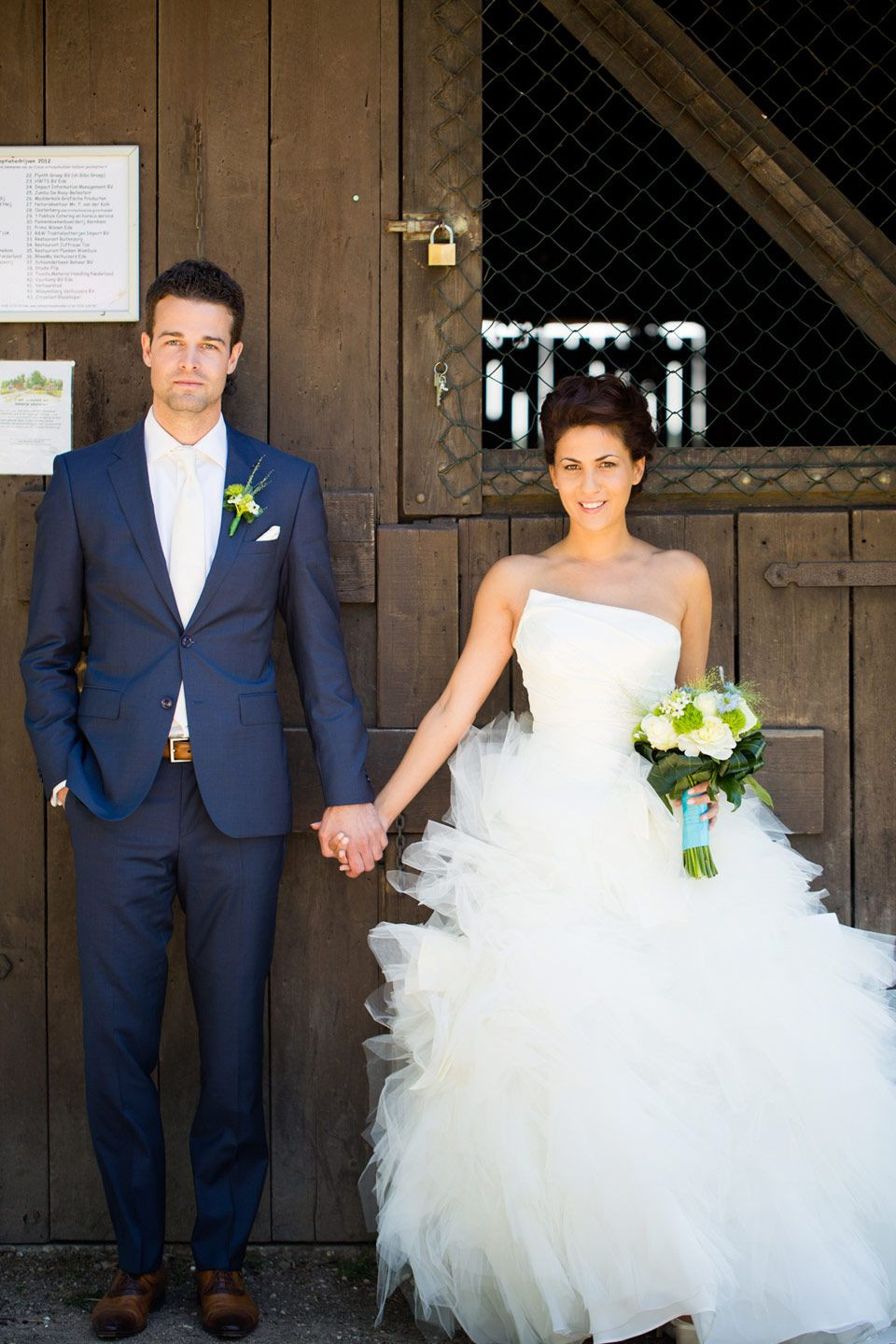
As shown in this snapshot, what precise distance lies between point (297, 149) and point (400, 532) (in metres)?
0.99

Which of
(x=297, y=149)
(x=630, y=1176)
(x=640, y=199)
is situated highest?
(x=640, y=199)

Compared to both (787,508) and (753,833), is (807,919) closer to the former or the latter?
(753,833)

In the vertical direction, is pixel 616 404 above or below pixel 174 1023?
above

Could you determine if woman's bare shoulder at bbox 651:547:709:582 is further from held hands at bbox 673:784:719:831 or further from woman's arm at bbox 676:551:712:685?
held hands at bbox 673:784:719:831

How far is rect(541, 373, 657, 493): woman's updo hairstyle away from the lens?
2.87 m

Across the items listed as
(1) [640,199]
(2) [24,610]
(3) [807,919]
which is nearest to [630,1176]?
(3) [807,919]

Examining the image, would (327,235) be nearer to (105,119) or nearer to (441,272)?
(441,272)

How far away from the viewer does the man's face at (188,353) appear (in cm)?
273

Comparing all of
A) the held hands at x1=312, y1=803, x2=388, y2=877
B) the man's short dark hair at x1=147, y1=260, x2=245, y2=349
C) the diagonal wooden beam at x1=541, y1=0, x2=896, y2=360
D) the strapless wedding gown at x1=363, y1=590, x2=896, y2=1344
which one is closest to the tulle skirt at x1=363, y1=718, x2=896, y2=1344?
the strapless wedding gown at x1=363, y1=590, x2=896, y2=1344

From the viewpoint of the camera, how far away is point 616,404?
9.45ft

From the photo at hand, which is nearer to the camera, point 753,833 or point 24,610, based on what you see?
Answer: point 753,833

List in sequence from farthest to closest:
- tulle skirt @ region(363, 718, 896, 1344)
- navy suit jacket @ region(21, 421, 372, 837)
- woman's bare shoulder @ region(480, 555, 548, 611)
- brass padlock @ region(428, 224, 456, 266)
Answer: brass padlock @ region(428, 224, 456, 266), woman's bare shoulder @ region(480, 555, 548, 611), navy suit jacket @ region(21, 421, 372, 837), tulle skirt @ region(363, 718, 896, 1344)

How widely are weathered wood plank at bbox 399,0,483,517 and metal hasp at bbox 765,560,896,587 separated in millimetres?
767

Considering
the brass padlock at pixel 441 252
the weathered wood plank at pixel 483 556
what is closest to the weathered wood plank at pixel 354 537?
the weathered wood plank at pixel 483 556
